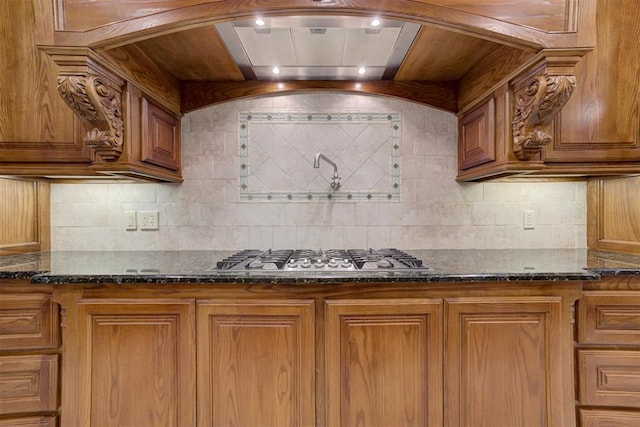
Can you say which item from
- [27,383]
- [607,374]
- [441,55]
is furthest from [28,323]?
[607,374]

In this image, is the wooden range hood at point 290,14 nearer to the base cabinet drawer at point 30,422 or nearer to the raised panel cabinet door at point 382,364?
the raised panel cabinet door at point 382,364

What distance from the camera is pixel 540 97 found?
1378 mm

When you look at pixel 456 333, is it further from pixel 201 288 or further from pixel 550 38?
pixel 550 38

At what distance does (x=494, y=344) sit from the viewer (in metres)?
1.32

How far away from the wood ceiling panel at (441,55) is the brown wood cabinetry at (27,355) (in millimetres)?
1996

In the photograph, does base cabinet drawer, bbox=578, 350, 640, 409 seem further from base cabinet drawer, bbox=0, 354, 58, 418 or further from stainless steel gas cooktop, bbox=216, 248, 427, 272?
base cabinet drawer, bbox=0, 354, 58, 418

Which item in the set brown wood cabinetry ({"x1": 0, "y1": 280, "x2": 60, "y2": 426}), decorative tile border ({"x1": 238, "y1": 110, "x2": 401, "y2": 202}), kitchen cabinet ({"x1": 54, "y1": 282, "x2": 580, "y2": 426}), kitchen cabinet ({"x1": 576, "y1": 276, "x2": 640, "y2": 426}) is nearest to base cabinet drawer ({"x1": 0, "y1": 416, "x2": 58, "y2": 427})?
brown wood cabinetry ({"x1": 0, "y1": 280, "x2": 60, "y2": 426})

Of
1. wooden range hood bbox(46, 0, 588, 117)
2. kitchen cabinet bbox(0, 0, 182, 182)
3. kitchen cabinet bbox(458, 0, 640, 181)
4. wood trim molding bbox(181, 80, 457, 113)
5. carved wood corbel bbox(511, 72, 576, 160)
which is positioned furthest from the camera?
wood trim molding bbox(181, 80, 457, 113)

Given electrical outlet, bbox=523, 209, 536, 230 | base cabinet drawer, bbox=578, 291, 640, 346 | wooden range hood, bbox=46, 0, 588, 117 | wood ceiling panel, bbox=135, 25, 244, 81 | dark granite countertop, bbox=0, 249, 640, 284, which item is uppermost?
wood ceiling panel, bbox=135, 25, 244, 81

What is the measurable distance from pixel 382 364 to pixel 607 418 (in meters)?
1.01

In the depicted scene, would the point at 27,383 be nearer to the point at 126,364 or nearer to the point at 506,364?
the point at 126,364

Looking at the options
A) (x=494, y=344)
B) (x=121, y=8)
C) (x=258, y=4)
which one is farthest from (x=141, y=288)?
(x=494, y=344)

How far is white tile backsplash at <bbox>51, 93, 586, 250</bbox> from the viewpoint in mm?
2051

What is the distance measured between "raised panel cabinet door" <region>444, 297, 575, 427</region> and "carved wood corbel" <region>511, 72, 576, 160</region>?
0.67m
